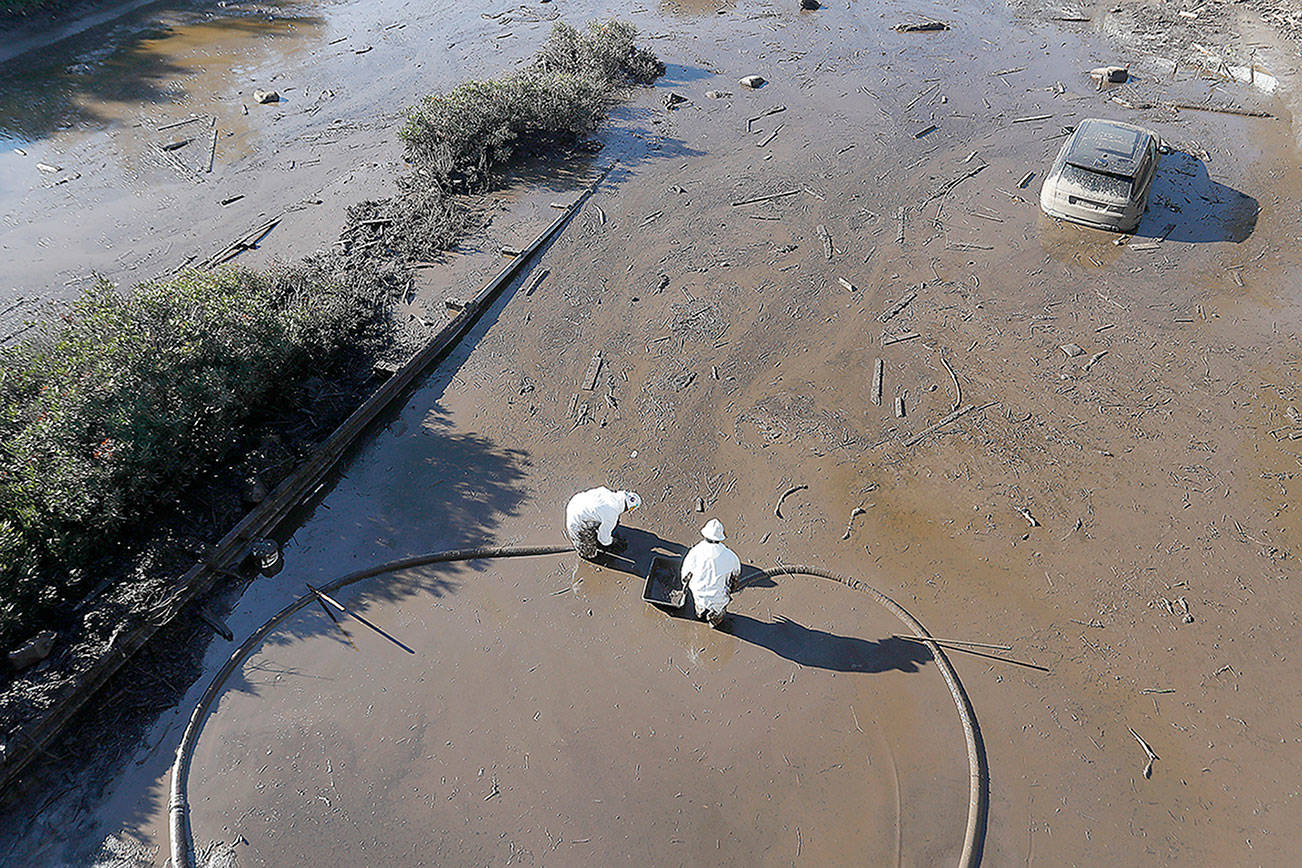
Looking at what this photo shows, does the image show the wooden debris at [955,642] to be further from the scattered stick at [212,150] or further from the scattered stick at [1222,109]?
the scattered stick at [1222,109]

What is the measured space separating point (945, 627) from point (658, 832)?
3.72m

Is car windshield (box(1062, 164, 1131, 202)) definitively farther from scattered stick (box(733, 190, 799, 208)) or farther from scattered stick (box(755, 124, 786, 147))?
scattered stick (box(755, 124, 786, 147))

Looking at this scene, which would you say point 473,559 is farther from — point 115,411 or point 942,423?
point 942,423

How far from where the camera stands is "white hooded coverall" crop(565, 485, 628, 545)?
7441 mm

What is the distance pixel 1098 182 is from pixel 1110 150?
25.0 inches

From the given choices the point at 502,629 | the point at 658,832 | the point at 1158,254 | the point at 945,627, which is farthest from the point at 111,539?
the point at 1158,254

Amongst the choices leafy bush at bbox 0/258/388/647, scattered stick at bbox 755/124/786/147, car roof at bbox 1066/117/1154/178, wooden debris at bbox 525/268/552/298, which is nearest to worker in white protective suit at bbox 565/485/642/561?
leafy bush at bbox 0/258/388/647

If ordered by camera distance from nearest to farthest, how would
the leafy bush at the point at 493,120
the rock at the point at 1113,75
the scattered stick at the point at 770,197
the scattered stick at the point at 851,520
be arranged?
the scattered stick at the point at 851,520, the scattered stick at the point at 770,197, the leafy bush at the point at 493,120, the rock at the point at 1113,75

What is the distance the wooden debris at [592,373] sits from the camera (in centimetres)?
1023

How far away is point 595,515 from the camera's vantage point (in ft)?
24.5

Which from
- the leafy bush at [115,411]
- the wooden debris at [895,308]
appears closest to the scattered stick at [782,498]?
the wooden debris at [895,308]

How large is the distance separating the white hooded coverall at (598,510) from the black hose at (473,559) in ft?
2.27

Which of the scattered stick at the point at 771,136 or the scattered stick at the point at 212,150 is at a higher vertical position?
the scattered stick at the point at 212,150

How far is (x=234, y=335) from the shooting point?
866 cm
